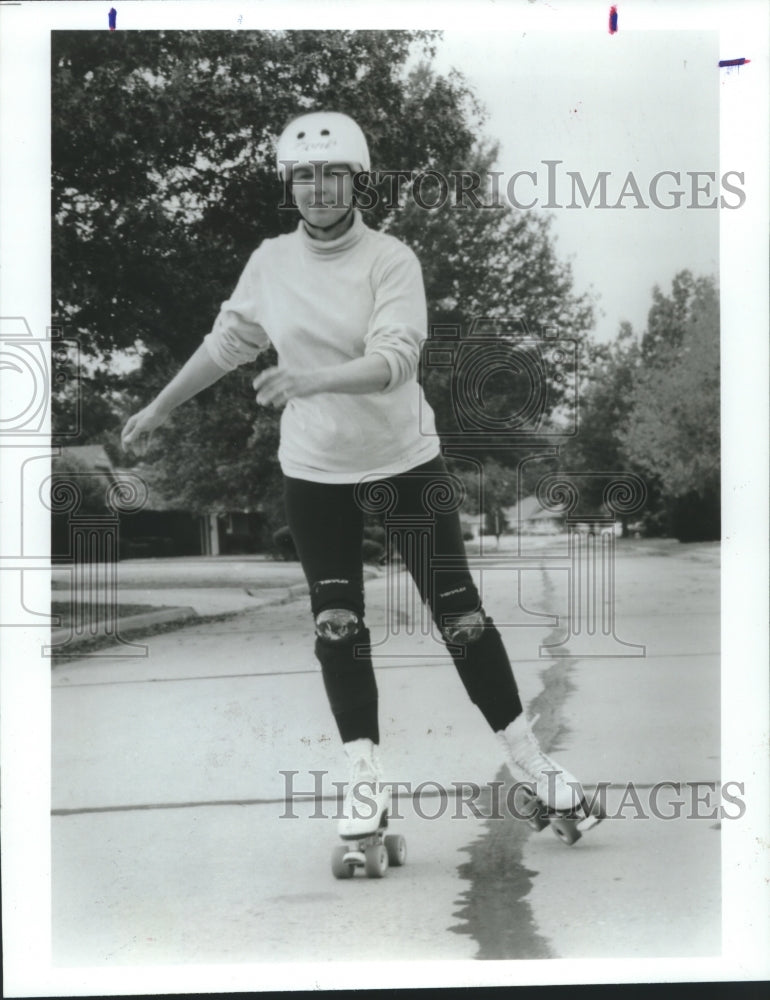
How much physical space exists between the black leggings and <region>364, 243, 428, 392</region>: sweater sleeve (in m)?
0.33

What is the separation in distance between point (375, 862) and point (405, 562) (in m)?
0.90

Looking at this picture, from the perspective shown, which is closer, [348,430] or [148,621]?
[348,430]

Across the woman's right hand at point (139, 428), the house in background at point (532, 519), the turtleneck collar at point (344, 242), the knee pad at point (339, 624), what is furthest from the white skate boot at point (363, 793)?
the turtleneck collar at point (344, 242)

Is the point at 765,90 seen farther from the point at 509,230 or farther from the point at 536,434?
the point at 536,434

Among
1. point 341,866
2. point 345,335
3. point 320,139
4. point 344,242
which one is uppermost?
point 320,139

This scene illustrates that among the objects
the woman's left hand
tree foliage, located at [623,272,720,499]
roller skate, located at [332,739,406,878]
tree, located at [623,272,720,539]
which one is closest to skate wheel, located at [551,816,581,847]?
roller skate, located at [332,739,406,878]

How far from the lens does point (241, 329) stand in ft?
12.7

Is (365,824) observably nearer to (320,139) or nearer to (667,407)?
(667,407)

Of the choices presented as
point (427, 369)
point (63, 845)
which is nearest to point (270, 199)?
point (427, 369)

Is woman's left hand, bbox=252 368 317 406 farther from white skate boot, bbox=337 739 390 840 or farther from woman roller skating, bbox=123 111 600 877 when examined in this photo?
white skate boot, bbox=337 739 390 840

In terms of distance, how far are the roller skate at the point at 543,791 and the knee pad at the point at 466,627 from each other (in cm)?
29

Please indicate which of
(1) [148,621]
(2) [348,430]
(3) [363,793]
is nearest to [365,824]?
(3) [363,793]

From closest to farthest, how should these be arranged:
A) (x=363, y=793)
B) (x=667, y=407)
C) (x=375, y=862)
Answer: (x=375, y=862) → (x=363, y=793) → (x=667, y=407)

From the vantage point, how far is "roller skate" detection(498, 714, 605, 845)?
381 cm
